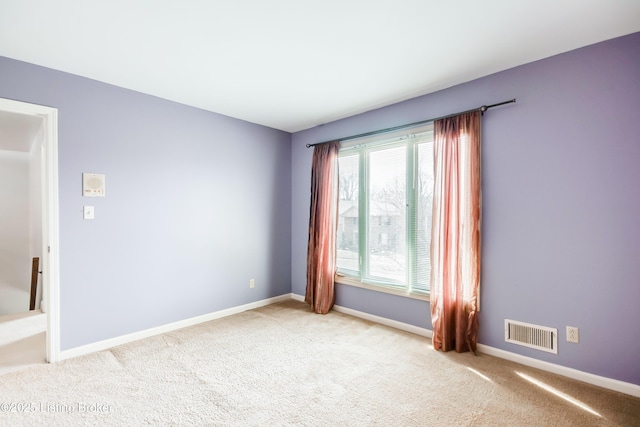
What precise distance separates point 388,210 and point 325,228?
892 mm

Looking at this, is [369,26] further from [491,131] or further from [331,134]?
[331,134]

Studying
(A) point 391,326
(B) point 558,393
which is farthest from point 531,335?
(A) point 391,326

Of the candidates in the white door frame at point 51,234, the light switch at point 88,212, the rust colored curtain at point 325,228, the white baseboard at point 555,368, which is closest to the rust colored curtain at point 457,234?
the white baseboard at point 555,368

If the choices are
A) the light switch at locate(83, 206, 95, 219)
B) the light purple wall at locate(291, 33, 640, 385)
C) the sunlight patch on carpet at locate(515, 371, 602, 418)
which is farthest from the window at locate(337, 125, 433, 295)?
the light switch at locate(83, 206, 95, 219)

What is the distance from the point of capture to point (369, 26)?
2.06 meters

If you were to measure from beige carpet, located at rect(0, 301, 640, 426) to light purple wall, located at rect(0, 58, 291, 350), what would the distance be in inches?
20.0

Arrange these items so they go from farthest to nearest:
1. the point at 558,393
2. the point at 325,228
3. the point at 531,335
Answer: the point at 325,228, the point at 531,335, the point at 558,393

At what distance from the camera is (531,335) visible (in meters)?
2.55

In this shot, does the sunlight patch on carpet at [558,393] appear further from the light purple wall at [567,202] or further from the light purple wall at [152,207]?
the light purple wall at [152,207]

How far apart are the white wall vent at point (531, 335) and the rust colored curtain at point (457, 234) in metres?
0.26

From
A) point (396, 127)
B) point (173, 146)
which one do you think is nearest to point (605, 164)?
point (396, 127)

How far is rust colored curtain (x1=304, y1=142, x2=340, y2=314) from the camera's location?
3982 millimetres

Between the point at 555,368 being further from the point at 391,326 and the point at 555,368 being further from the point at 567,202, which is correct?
the point at 391,326

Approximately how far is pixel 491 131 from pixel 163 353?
3.61m
